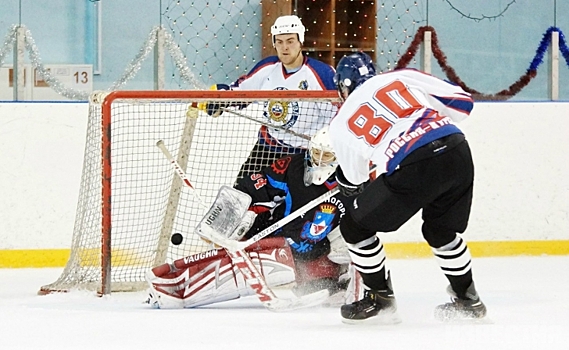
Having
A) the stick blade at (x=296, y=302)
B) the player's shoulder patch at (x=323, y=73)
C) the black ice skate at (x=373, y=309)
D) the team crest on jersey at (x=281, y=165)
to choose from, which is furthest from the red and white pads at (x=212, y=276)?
the player's shoulder patch at (x=323, y=73)

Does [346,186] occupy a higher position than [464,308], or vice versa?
[346,186]

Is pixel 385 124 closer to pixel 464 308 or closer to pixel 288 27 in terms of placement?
pixel 464 308

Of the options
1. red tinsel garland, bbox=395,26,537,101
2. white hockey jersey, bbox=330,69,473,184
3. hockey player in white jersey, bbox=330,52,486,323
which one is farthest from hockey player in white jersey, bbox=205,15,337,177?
red tinsel garland, bbox=395,26,537,101

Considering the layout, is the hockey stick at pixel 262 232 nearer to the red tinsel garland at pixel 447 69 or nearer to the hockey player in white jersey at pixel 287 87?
the hockey player in white jersey at pixel 287 87

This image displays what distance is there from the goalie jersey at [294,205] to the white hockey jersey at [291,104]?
31 cm

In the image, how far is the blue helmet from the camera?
289cm

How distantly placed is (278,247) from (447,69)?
275 centimetres

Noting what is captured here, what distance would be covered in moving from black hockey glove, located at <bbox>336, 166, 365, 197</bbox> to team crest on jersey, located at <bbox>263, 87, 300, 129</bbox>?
89cm

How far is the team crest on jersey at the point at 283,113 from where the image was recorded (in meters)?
3.87

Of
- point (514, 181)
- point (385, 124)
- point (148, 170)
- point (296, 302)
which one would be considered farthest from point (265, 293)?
point (514, 181)

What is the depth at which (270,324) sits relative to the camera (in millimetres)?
2980

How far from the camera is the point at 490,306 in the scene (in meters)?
3.39

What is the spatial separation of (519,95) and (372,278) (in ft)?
9.81

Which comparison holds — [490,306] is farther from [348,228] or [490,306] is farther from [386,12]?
[386,12]
